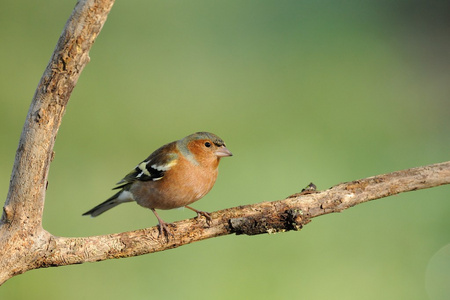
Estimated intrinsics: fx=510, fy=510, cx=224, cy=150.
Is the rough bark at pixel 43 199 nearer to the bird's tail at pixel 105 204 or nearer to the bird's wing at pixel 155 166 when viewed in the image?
the bird's wing at pixel 155 166

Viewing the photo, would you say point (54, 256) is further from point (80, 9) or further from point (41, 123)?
point (80, 9)

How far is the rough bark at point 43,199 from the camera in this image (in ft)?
6.70

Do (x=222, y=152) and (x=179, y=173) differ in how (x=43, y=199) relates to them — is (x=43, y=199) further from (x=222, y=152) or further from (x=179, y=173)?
(x=222, y=152)

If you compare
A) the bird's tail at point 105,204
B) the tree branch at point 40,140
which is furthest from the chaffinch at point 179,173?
the tree branch at point 40,140

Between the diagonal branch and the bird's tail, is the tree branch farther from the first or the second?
the bird's tail

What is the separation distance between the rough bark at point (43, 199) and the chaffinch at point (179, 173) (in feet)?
0.92

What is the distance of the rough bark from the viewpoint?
2043 millimetres

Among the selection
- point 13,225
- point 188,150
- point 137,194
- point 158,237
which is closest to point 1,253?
point 13,225

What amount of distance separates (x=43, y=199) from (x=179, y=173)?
0.82 m

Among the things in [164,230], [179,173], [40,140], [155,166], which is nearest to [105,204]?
[155,166]

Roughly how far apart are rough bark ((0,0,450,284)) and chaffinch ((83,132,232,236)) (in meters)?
0.28

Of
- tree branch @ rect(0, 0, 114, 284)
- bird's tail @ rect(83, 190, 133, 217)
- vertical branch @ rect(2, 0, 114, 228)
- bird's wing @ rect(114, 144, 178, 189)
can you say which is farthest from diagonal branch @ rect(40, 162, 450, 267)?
bird's tail @ rect(83, 190, 133, 217)

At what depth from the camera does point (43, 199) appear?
7.63ft

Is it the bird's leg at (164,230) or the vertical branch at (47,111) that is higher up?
the vertical branch at (47,111)
